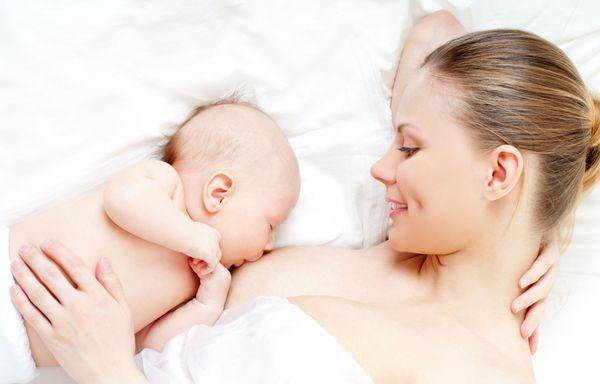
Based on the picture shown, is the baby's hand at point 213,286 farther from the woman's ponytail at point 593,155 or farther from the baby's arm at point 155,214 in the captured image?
the woman's ponytail at point 593,155

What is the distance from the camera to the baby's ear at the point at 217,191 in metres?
1.75

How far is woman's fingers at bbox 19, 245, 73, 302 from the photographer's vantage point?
1547 mm

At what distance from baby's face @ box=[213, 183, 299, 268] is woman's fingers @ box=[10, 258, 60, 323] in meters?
0.41

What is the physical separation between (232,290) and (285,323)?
33 cm

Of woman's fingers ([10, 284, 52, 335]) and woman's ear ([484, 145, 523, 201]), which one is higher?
woman's ear ([484, 145, 523, 201])

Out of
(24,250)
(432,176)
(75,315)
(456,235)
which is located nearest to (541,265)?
(456,235)

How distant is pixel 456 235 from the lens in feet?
5.56

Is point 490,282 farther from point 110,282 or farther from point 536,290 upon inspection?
point 110,282

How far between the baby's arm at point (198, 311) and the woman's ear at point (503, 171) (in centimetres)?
65

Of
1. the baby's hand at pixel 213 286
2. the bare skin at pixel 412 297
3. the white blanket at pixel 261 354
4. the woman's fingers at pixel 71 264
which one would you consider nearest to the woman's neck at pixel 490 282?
the bare skin at pixel 412 297

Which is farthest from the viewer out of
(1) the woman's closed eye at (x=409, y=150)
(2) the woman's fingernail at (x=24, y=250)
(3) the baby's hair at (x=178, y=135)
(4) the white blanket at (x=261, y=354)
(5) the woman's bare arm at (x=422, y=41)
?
(5) the woman's bare arm at (x=422, y=41)

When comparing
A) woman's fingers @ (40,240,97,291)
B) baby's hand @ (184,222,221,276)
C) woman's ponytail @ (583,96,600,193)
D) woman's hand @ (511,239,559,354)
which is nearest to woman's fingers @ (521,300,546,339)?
woman's hand @ (511,239,559,354)

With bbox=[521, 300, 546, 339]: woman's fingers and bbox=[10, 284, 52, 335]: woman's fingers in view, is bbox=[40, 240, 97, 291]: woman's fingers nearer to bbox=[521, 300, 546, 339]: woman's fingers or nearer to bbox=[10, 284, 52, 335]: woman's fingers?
bbox=[10, 284, 52, 335]: woman's fingers

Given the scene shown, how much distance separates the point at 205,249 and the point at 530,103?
2.53ft
